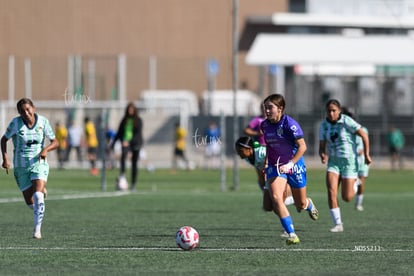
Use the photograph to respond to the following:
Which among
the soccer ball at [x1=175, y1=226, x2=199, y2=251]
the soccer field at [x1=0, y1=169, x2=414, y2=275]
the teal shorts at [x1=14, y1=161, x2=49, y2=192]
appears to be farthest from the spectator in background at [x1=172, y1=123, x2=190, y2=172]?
the soccer ball at [x1=175, y1=226, x2=199, y2=251]

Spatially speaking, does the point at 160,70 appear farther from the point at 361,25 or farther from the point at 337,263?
the point at 337,263

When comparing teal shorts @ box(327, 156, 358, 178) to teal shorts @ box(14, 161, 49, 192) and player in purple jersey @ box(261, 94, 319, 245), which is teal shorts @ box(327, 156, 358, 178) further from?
teal shorts @ box(14, 161, 49, 192)

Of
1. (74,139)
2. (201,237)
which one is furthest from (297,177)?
(74,139)

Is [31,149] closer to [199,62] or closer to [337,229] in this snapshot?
[337,229]

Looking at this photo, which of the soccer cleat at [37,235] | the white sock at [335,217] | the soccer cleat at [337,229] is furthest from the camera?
the white sock at [335,217]

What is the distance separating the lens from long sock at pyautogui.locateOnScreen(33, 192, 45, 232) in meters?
16.8

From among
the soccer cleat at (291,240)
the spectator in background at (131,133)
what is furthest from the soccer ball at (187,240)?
the spectator in background at (131,133)

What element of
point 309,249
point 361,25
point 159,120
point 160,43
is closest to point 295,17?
point 361,25

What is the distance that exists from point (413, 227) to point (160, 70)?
3815 centimetres

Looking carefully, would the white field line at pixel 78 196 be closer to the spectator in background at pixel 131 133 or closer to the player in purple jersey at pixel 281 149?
the spectator in background at pixel 131 133

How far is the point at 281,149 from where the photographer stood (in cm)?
1580

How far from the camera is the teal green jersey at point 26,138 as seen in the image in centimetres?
1691

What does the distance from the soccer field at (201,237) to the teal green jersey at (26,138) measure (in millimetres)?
1093

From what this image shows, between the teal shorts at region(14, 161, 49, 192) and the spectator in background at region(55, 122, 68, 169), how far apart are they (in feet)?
94.0
